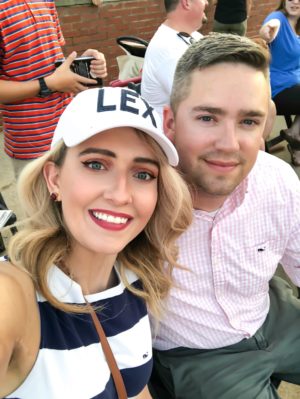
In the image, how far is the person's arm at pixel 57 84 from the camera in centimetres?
197

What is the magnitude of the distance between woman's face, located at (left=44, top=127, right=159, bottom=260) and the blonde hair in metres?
0.05

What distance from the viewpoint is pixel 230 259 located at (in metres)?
1.47

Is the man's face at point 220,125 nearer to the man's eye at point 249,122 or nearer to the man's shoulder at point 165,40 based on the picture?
the man's eye at point 249,122

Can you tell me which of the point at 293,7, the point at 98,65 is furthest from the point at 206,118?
the point at 293,7

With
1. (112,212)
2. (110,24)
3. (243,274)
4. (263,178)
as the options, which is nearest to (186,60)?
(263,178)

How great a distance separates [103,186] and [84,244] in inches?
6.4

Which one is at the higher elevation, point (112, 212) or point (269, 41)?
point (112, 212)

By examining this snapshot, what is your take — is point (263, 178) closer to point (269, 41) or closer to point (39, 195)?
point (39, 195)

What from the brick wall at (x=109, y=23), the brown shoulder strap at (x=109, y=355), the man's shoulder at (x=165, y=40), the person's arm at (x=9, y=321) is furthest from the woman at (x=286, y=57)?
the person's arm at (x=9, y=321)

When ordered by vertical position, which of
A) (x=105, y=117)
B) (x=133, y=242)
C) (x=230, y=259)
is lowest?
(x=230, y=259)

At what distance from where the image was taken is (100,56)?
210cm

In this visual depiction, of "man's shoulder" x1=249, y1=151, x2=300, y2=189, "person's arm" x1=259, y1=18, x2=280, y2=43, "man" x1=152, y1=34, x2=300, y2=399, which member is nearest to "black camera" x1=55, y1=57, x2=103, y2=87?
"man" x1=152, y1=34, x2=300, y2=399

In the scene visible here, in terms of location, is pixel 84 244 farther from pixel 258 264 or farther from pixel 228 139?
pixel 258 264

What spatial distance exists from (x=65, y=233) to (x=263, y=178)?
76 centimetres
